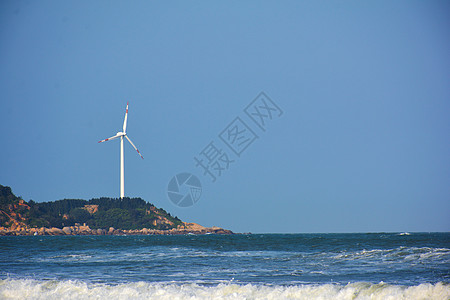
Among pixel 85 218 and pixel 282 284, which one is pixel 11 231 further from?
pixel 282 284

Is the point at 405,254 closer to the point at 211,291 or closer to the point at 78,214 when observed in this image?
the point at 211,291

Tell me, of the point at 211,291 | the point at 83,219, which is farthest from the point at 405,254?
the point at 83,219

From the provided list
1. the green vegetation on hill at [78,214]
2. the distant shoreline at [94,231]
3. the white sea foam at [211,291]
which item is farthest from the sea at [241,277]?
the green vegetation on hill at [78,214]

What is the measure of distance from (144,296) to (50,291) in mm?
4304

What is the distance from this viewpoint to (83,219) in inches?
7303

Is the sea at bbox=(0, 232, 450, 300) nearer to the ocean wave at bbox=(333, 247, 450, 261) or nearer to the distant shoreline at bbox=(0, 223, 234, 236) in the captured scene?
the ocean wave at bbox=(333, 247, 450, 261)

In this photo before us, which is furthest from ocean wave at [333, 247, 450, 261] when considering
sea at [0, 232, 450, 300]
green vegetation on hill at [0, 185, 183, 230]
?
green vegetation on hill at [0, 185, 183, 230]

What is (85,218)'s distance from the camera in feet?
612

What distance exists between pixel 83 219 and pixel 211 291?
17433 centimetres

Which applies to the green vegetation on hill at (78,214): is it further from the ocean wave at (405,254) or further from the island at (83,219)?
the ocean wave at (405,254)

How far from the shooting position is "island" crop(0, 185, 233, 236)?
540 ft

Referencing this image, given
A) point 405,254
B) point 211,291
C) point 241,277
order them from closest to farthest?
1. point 211,291
2. point 241,277
3. point 405,254

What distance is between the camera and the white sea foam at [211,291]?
1844cm

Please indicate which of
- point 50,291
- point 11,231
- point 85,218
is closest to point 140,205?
point 85,218
